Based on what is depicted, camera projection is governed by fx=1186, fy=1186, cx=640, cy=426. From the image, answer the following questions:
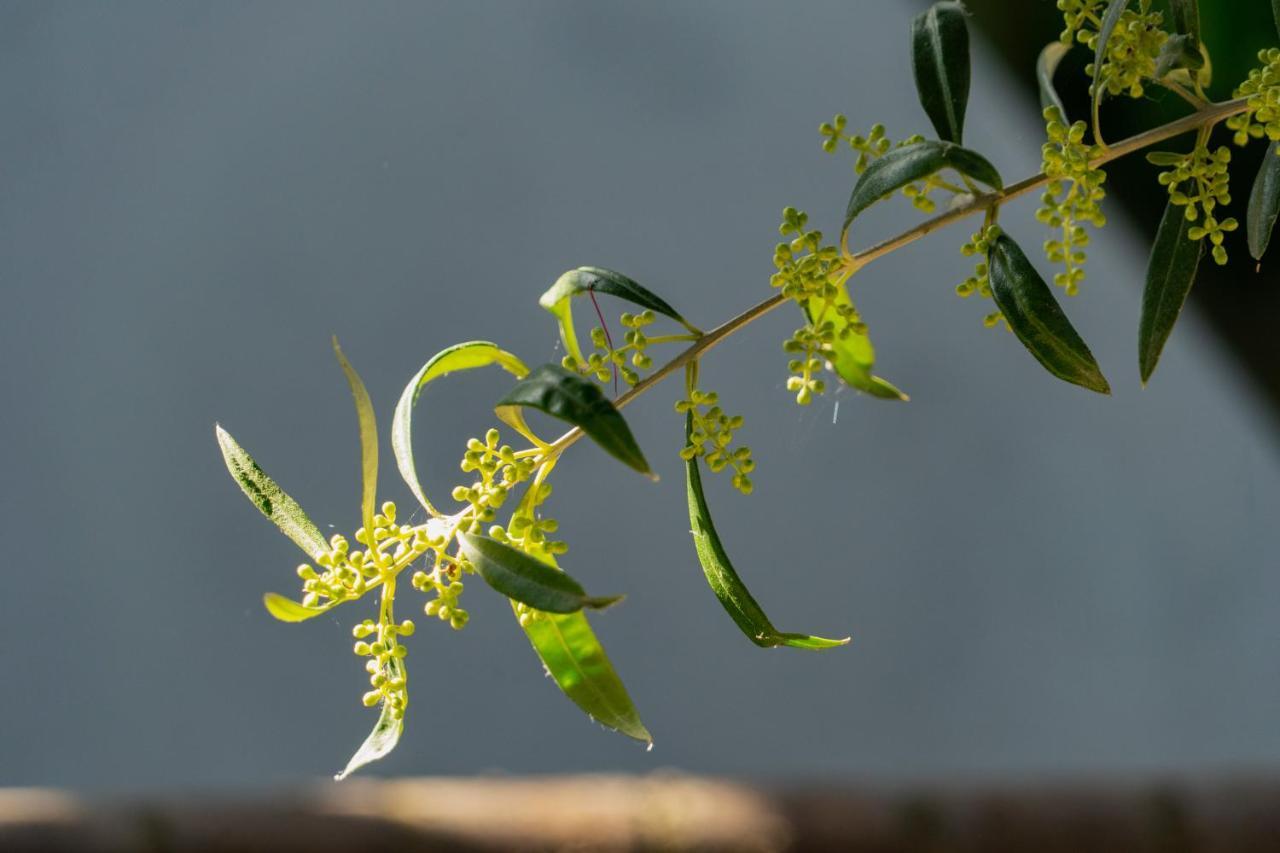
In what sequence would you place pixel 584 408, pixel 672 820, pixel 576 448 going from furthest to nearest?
pixel 576 448
pixel 672 820
pixel 584 408

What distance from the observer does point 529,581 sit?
35 centimetres

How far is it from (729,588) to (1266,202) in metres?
0.23

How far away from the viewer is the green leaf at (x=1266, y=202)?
41cm

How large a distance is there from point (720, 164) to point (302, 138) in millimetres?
648

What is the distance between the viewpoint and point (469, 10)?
181 cm

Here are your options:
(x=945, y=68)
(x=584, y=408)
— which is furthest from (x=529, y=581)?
(x=945, y=68)

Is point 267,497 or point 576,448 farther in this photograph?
point 576,448

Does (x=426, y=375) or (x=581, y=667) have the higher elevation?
(x=426, y=375)

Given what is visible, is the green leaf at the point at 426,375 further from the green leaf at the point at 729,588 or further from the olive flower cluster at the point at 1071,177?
the olive flower cluster at the point at 1071,177

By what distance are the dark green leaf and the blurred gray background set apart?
47.1 inches

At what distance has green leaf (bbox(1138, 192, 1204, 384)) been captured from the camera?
438 mm

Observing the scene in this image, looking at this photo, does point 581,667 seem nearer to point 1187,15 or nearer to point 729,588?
point 729,588

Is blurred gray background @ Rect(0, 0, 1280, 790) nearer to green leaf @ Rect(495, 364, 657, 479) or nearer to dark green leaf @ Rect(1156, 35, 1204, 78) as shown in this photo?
dark green leaf @ Rect(1156, 35, 1204, 78)

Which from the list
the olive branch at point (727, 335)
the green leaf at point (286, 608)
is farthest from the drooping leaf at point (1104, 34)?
the green leaf at point (286, 608)
